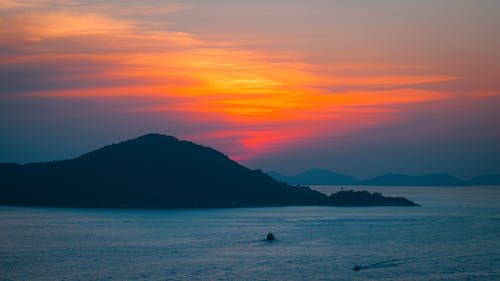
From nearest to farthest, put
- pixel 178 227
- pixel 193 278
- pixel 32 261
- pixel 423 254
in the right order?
1. pixel 193 278
2. pixel 32 261
3. pixel 423 254
4. pixel 178 227

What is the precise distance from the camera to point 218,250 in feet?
273

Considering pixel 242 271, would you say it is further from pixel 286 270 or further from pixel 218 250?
pixel 218 250

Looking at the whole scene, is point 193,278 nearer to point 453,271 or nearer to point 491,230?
point 453,271

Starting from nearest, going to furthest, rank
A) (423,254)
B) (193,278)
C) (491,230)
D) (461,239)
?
1. (193,278)
2. (423,254)
3. (461,239)
4. (491,230)

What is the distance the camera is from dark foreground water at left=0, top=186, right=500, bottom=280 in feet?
210

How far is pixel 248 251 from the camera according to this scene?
271 feet

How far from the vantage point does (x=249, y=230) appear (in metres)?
116

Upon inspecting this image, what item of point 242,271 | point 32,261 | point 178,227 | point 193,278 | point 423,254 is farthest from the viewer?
point 178,227

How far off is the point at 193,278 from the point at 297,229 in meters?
59.1

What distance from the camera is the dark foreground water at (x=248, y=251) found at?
64062mm

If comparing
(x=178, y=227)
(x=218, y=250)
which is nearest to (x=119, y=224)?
(x=178, y=227)

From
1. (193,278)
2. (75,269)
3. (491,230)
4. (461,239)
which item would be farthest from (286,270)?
(491,230)

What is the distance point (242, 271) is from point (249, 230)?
51.3 meters

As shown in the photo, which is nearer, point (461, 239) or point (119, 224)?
point (461, 239)
